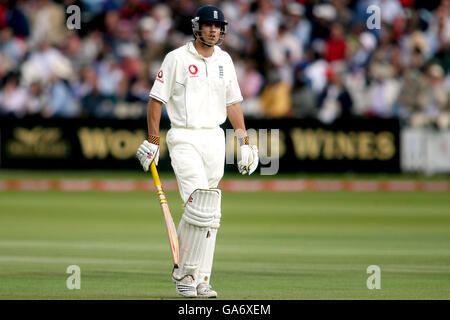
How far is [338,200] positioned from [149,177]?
14.0ft

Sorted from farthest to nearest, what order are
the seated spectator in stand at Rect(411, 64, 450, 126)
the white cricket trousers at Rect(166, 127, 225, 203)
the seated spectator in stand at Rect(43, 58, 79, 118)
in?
the seated spectator in stand at Rect(43, 58, 79, 118) → the seated spectator in stand at Rect(411, 64, 450, 126) → the white cricket trousers at Rect(166, 127, 225, 203)

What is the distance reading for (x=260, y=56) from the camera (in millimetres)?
22906

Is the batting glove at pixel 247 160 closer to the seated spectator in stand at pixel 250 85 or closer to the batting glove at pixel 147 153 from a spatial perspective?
the batting glove at pixel 147 153

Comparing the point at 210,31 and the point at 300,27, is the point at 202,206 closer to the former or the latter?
the point at 210,31

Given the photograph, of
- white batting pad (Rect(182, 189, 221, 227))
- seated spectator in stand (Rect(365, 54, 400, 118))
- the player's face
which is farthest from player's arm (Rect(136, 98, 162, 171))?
seated spectator in stand (Rect(365, 54, 400, 118))

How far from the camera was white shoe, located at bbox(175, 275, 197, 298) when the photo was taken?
8062 mm

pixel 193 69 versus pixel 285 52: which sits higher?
pixel 285 52

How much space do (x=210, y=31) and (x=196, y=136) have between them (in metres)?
0.76

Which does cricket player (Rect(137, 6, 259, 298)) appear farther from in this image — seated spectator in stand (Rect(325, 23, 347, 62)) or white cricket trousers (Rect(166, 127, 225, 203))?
seated spectator in stand (Rect(325, 23, 347, 62))

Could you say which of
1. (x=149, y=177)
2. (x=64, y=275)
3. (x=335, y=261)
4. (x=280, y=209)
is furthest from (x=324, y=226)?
(x=149, y=177)

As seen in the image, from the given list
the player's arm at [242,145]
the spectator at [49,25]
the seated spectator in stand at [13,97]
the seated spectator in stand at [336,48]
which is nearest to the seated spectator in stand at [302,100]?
the seated spectator in stand at [336,48]

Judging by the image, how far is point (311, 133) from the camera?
21156mm

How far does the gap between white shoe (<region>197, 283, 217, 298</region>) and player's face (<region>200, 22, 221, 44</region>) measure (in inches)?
69.5

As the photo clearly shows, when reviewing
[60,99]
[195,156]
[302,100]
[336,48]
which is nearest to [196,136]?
[195,156]
